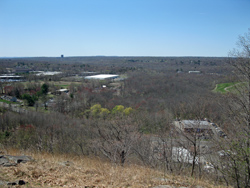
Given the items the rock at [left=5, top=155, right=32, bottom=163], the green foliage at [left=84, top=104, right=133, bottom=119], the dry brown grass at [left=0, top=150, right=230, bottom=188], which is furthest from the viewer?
the green foliage at [left=84, top=104, right=133, bottom=119]

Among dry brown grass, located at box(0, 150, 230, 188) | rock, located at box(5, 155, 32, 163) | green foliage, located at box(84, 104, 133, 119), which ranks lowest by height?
green foliage, located at box(84, 104, 133, 119)

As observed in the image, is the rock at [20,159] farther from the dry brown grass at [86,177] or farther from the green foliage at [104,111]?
the green foliage at [104,111]

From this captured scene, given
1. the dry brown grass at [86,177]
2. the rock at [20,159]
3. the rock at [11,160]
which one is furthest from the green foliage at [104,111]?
the dry brown grass at [86,177]

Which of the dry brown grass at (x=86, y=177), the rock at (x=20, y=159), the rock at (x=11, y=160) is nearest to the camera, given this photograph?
the dry brown grass at (x=86, y=177)

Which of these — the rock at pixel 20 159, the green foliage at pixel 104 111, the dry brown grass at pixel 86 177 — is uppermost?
the dry brown grass at pixel 86 177

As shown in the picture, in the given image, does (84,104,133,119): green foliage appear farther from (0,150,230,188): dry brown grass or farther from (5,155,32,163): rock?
(0,150,230,188): dry brown grass

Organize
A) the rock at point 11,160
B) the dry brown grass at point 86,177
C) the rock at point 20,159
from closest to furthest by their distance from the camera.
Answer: the dry brown grass at point 86,177
the rock at point 11,160
the rock at point 20,159

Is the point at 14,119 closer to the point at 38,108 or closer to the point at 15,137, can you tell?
the point at 15,137

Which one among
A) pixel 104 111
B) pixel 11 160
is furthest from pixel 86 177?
pixel 104 111

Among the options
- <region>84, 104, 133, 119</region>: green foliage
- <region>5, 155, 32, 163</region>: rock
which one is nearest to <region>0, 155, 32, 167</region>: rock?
<region>5, 155, 32, 163</region>: rock

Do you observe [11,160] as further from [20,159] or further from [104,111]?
[104,111]

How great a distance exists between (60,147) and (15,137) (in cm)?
497

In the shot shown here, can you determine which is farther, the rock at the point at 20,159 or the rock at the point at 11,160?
the rock at the point at 20,159

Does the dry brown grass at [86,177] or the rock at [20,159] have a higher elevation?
the dry brown grass at [86,177]
